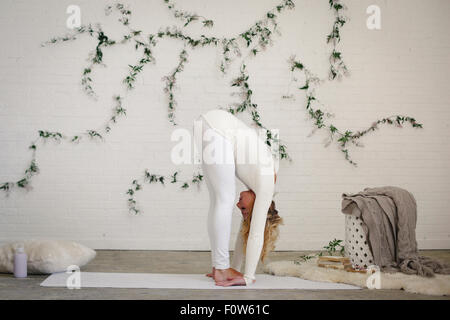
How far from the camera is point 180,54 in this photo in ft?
17.7

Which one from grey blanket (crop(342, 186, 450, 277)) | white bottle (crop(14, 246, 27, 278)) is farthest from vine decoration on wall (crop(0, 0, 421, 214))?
white bottle (crop(14, 246, 27, 278))

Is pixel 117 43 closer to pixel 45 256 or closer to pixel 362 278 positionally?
pixel 45 256

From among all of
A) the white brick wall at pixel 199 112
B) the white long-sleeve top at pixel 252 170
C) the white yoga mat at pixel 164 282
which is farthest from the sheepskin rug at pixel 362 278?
the white brick wall at pixel 199 112

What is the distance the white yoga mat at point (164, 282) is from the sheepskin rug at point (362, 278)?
0.08m

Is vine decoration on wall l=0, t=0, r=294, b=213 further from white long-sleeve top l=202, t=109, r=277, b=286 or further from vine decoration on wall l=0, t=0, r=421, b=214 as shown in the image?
white long-sleeve top l=202, t=109, r=277, b=286

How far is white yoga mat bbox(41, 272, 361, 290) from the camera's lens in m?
3.58

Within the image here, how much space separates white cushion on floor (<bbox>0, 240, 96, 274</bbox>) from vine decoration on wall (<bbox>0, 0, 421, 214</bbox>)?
1.33m

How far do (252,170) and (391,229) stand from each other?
1209 millimetres

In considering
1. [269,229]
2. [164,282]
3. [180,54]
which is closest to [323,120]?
[180,54]

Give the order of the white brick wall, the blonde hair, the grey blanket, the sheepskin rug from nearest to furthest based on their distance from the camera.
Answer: the sheepskin rug, the blonde hair, the grey blanket, the white brick wall

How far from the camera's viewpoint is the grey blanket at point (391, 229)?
4051 millimetres
